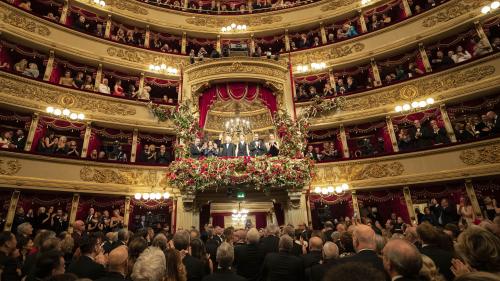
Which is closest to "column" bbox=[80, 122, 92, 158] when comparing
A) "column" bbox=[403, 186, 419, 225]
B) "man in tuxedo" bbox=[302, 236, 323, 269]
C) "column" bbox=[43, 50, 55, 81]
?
"column" bbox=[43, 50, 55, 81]

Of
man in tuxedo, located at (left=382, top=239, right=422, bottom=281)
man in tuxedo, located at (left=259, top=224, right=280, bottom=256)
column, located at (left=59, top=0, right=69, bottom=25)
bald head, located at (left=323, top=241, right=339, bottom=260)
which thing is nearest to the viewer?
man in tuxedo, located at (left=382, top=239, right=422, bottom=281)

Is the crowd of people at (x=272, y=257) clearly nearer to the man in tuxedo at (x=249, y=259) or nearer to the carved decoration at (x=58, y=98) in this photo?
the man in tuxedo at (x=249, y=259)

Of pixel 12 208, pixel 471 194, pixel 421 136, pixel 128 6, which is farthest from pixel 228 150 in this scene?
pixel 128 6

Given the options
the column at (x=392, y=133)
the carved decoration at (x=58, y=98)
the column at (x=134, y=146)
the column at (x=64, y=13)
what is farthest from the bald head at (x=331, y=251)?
the column at (x=64, y=13)

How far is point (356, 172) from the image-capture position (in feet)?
44.4

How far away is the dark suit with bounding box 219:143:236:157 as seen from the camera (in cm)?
1310

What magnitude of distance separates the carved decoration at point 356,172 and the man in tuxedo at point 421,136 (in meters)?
1.29

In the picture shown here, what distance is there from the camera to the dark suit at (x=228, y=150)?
1310 centimetres

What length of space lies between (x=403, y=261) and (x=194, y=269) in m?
2.61

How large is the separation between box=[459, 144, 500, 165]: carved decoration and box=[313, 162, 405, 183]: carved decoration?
2292 mm

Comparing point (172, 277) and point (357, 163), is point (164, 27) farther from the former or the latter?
point (172, 277)

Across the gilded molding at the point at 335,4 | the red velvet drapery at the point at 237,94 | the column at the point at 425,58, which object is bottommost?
the red velvet drapery at the point at 237,94

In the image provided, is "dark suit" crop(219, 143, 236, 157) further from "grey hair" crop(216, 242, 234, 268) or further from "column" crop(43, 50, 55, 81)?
"grey hair" crop(216, 242, 234, 268)

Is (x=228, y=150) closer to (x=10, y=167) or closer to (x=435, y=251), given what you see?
(x=10, y=167)
